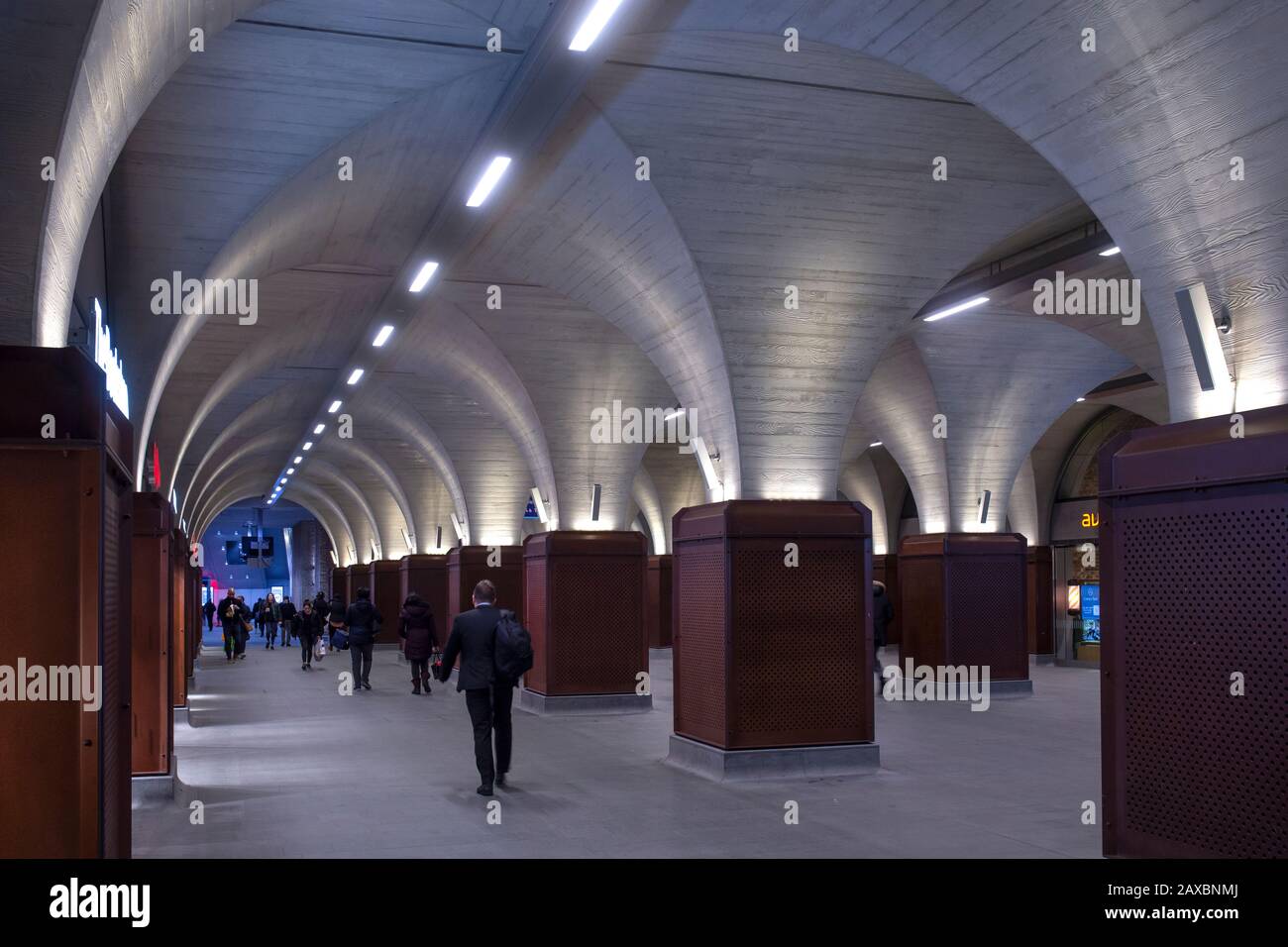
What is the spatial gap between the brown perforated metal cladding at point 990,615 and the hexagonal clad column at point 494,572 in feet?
30.1

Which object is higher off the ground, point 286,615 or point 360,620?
point 360,620

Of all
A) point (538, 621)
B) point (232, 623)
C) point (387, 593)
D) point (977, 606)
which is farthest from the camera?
point (387, 593)

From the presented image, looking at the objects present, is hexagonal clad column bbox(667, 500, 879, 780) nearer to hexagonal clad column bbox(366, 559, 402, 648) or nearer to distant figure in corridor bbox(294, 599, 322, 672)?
distant figure in corridor bbox(294, 599, 322, 672)

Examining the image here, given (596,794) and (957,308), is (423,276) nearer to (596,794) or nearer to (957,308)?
(596,794)

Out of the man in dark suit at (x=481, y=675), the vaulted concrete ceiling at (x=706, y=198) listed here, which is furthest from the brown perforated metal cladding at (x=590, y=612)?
the man in dark suit at (x=481, y=675)

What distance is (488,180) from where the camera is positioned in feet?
35.6

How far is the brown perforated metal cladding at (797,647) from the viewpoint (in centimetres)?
1166

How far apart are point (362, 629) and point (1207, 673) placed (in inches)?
670

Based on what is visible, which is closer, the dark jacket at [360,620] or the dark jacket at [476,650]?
the dark jacket at [476,650]

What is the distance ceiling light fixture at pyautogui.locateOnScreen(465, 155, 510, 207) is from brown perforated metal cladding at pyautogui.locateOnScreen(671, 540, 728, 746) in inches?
157

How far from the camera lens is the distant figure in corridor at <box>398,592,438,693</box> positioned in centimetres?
1947

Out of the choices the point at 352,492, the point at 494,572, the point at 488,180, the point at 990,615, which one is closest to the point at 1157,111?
the point at 488,180

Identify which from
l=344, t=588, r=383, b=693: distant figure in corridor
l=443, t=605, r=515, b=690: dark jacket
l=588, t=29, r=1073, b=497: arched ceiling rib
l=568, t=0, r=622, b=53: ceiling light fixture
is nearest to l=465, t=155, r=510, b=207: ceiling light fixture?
l=588, t=29, r=1073, b=497: arched ceiling rib

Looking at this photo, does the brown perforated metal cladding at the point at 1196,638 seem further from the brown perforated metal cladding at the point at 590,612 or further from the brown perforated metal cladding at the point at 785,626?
the brown perforated metal cladding at the point at 590,612
